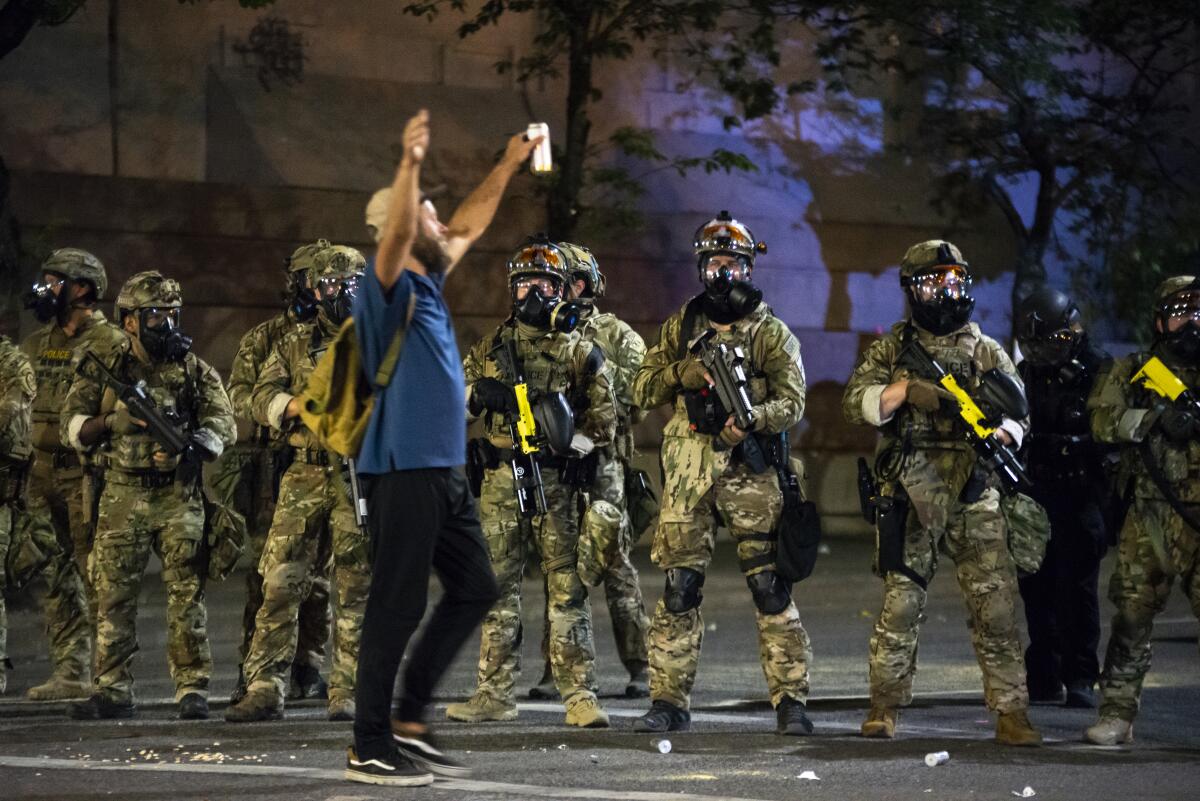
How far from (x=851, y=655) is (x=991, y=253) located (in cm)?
936

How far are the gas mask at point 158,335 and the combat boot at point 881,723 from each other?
3.77m

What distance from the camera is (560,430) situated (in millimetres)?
8633

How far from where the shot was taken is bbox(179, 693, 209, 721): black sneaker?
891 cm

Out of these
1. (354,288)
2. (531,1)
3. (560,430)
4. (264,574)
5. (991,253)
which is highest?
(531,1)

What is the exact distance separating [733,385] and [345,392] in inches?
93.7

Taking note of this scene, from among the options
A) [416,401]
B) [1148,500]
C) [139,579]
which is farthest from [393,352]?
[1148,500]

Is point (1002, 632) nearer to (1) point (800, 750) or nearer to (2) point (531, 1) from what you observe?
(1) point (800, 750)

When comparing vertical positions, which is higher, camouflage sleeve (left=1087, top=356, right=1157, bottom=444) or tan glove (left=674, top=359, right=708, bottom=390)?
tan glove (left=674, top=359, right=708, bottom=390)

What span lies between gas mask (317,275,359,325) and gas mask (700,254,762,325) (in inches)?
68.4

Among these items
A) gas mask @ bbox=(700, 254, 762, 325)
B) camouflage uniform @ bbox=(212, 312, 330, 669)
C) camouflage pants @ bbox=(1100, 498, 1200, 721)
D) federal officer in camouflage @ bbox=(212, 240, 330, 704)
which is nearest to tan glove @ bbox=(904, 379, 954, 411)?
gas mask @ bbox=(700, 254, 762, 325)

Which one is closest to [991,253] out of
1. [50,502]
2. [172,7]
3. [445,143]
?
[445,143]

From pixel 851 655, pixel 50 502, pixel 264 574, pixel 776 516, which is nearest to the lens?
pixel 776 516

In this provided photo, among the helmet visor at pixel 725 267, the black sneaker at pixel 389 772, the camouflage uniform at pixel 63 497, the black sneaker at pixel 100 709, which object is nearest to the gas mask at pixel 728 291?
the helmet visor at pixel 725 267

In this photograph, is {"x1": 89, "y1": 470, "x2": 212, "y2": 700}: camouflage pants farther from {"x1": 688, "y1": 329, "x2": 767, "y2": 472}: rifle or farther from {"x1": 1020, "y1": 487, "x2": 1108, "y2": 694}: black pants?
{"x1": 1020, "y1": 487, "x2": 1108, "y2": 694}: black pants
